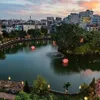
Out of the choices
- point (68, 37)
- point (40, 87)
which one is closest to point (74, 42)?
point (68, 37)

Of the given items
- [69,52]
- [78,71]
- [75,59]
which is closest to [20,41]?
[69,52]

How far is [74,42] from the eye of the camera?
5069 cm

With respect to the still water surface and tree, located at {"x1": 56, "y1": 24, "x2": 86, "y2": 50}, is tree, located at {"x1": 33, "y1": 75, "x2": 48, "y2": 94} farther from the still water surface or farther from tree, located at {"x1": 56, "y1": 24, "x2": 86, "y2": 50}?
tree, located at {"x1": 56, "y1": 24, "x2": 86, "y2": 50}

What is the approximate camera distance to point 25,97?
1118cm

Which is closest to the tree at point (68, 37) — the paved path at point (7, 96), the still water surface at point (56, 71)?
the still water surface at point (56, 71)

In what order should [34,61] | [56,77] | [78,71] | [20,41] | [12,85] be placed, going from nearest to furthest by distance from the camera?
[12,85] < [56,77] < [78,71] < [34,61] < [20,41]

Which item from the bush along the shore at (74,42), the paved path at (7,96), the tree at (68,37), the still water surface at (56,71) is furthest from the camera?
the bush along the shore at (74,42)

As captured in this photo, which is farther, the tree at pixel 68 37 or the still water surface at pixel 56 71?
the tree at pixel 68 37

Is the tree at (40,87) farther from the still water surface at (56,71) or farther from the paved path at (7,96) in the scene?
the still water surface at (56,71)

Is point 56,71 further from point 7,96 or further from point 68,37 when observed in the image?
point 7,96

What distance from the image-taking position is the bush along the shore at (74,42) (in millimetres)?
50562

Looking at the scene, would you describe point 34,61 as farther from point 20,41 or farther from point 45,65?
point 20,41

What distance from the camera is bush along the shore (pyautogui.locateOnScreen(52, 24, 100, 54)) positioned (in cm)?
5056

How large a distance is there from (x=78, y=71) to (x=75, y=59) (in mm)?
9193
